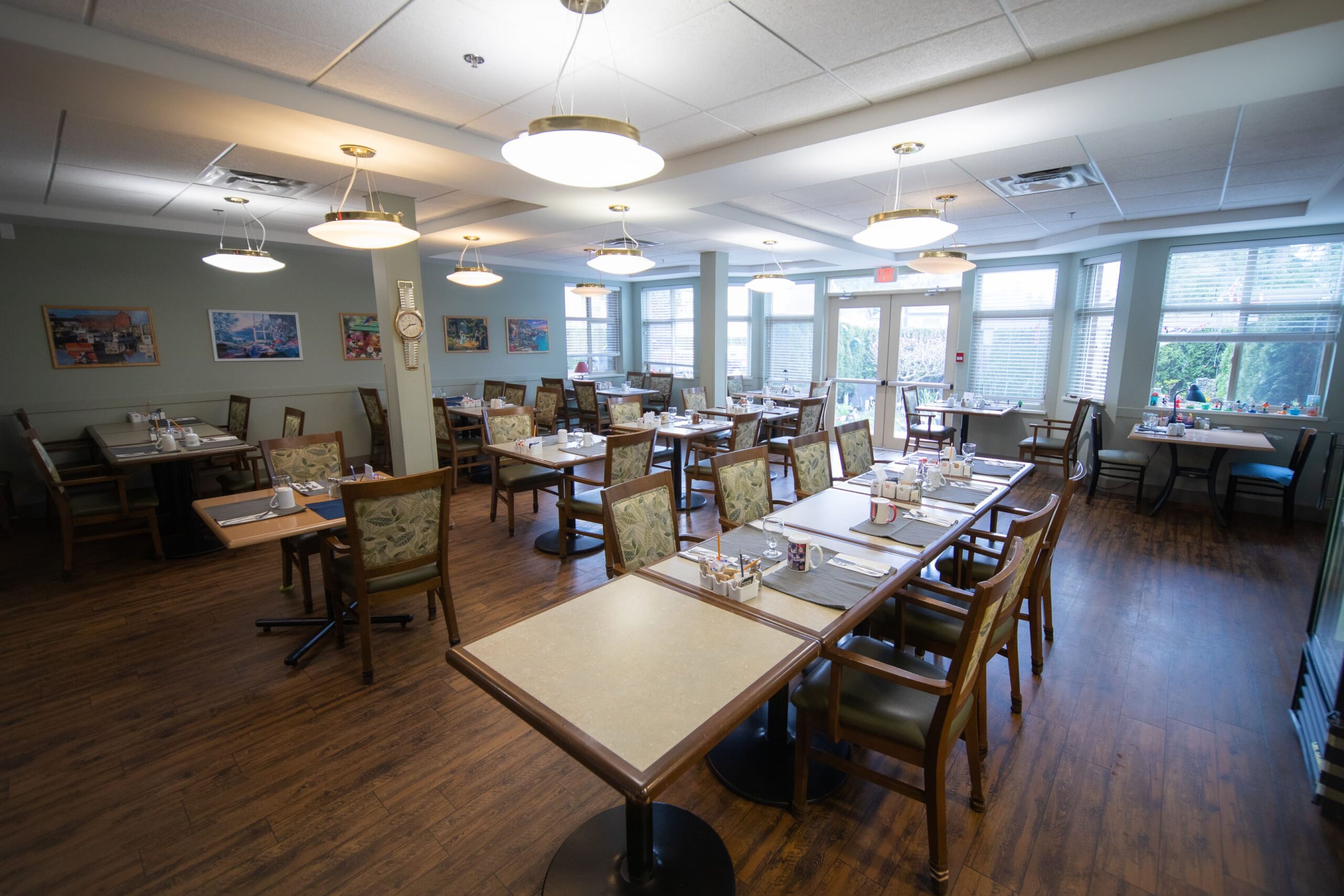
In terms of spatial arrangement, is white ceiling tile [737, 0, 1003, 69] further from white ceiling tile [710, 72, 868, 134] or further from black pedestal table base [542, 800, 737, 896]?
black pedestal table base [542, 800, 737, 896]

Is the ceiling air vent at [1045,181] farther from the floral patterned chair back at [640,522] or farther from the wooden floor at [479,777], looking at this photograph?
the floral patterned chair back at [640,522]

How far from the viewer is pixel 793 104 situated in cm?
292

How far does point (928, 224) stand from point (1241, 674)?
2.71m

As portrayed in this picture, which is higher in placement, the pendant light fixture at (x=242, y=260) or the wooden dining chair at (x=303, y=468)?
the pendant light fixture at (x=242, y=260)

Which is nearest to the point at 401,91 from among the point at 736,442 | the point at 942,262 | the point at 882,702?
the point at 736,442

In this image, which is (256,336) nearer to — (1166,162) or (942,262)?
(942,262)

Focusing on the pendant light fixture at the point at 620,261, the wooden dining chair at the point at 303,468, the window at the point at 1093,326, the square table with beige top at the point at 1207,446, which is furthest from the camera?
the window at the point at 1093,326

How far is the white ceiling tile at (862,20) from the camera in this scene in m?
2.05

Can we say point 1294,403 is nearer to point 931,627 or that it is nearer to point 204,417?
point 931,627

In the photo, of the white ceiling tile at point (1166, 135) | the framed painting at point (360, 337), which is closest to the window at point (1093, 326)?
the white ceiling tile at point (1166, 135)

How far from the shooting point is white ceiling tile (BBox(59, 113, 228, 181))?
3164mm

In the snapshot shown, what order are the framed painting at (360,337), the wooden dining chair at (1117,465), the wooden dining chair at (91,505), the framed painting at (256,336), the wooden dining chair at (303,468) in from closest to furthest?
the wooden dining chair at (303,468) → the wooden dining chair at (91,505) → the wooden dining chair at (1117,465) → the framed painting at (256,336) → the framed painting at (360,337)

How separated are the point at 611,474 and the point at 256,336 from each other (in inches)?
212

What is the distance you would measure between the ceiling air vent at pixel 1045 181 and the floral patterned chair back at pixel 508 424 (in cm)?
420
